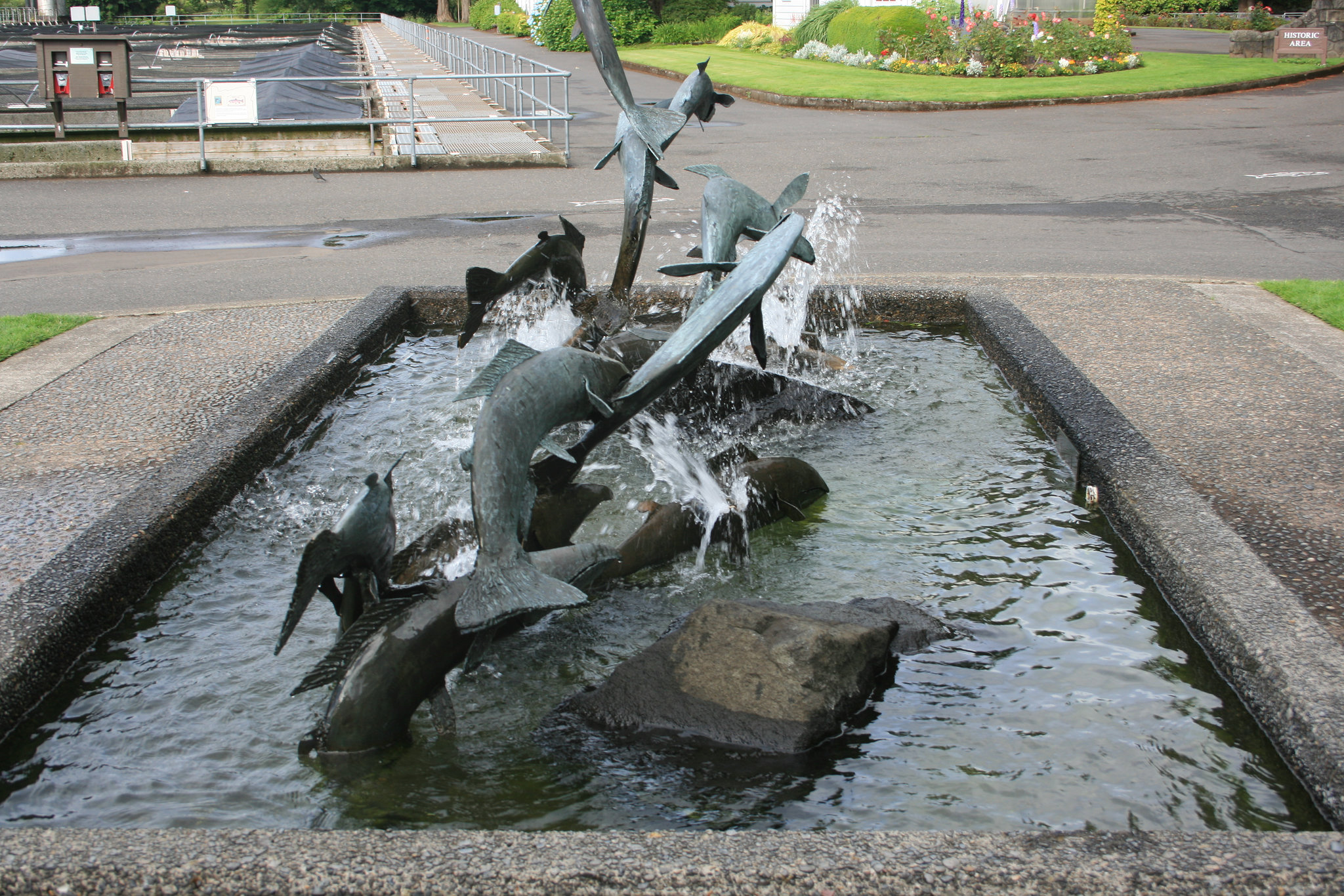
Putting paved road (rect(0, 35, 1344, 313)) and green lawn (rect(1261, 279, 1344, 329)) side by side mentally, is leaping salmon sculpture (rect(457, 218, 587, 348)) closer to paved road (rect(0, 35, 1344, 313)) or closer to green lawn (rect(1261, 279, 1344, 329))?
paved road (rect(0, 35, 1344, 313))

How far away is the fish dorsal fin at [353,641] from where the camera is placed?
314cm

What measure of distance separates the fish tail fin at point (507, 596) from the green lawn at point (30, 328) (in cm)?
567

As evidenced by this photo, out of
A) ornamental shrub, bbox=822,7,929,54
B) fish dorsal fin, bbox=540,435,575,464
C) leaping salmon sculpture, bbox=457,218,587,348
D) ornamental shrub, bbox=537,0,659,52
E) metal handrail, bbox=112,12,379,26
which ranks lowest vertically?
fish dorsal fin, bbox=540,435,575,464

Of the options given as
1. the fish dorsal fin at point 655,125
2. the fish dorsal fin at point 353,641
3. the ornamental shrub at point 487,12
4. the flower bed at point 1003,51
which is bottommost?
the fish dorsal fin at point 353,641

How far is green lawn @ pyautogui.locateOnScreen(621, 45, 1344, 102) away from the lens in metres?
22.7

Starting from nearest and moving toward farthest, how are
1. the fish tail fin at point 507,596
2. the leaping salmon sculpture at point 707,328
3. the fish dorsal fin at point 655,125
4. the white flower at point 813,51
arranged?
the fish tail fin at point 507,596 < the leaping salmon sculpture at point 707,328 < the fish dorsal fin at point 655,125 < the white flower at point 813,51

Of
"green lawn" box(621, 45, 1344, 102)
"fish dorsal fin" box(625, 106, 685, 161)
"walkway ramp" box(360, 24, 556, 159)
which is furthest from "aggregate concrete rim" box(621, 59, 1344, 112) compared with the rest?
"fish dorsal fin" box(625, 106, 685, 161)

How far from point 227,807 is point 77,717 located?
2.51 feet

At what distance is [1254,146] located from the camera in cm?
1697

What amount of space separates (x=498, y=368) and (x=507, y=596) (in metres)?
0.74

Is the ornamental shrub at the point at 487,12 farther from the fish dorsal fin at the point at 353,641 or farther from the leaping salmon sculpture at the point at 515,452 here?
the fish dorsal fin at the point at 353,641

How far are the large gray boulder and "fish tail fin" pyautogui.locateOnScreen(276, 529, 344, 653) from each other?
0.92 meters


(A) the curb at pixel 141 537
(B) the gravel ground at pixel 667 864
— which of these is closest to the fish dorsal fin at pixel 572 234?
(A) the curb at pixel 141 537

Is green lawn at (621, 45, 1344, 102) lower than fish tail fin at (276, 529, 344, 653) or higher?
higher
